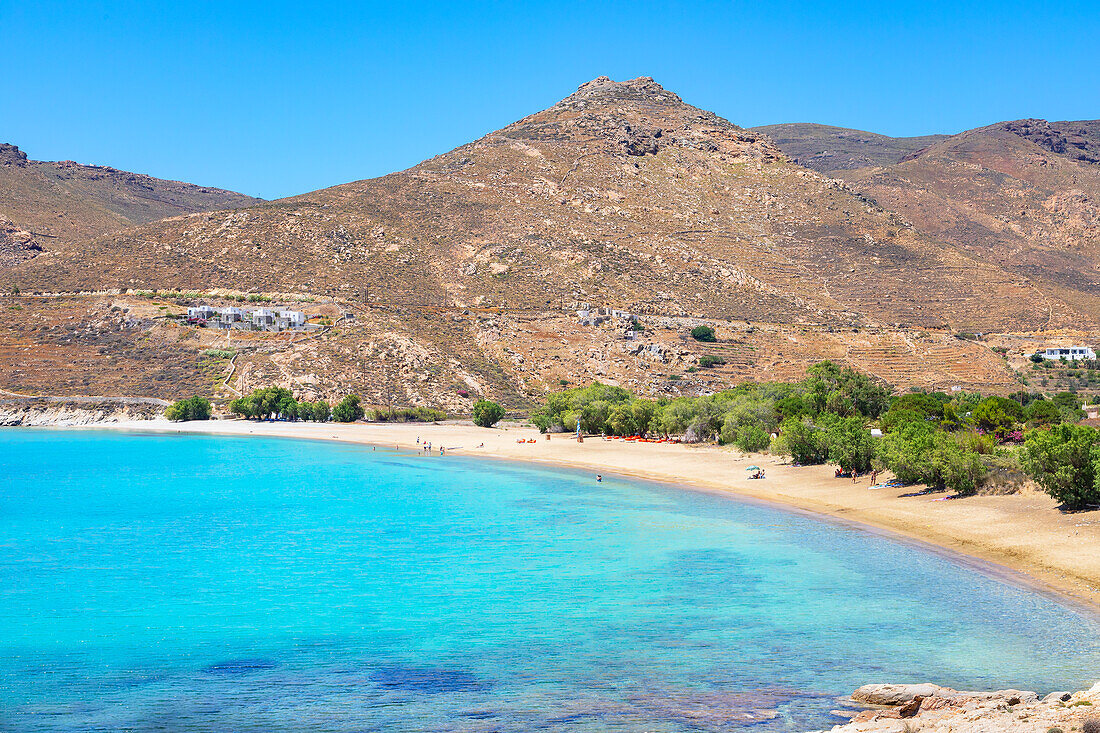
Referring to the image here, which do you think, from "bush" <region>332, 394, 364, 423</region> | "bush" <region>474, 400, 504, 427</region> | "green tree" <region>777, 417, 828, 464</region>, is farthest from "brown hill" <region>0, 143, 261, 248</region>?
"green tree" <region>777, 417, 828, 464</region>

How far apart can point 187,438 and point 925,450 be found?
54.1 m

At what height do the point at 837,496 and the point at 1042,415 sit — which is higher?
the point at 1042,415

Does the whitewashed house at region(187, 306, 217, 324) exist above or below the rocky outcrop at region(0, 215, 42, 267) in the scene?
below

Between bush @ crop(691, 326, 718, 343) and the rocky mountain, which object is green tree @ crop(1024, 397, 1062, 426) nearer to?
the rocky mountain

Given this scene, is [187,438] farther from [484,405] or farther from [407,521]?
[407,521]

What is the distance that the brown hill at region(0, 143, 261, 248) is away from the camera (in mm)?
130000

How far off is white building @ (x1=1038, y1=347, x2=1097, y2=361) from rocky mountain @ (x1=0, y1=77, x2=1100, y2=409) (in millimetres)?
5448

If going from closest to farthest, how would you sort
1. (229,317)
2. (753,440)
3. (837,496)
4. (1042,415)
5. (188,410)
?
(837,496)
(1042,415)
(753,440)
(188,410)
(229,317)

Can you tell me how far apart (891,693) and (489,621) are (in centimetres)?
884

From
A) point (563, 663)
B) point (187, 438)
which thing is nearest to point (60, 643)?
point (563, 663)

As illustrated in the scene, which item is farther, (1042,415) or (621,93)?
(621,93)

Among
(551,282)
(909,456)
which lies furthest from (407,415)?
(909,456)

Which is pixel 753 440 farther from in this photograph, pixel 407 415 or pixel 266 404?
pixel 266 404

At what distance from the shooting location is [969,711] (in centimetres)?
1225
